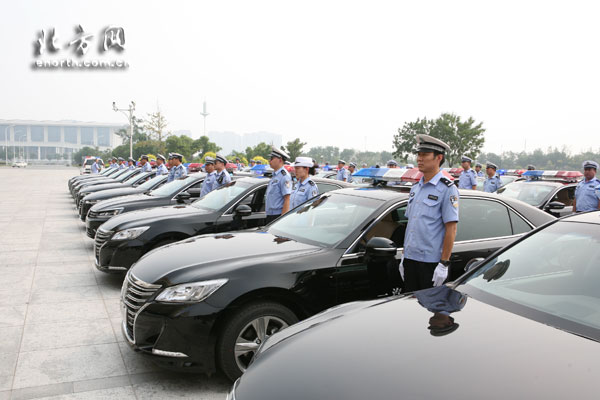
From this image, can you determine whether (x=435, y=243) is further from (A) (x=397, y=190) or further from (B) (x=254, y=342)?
(B) (x=254, y=342)

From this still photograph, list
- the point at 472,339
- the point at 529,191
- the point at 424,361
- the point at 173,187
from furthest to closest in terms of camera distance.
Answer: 1. the point at 529,191
2. the point at 173,187
3. the point at 472,339
4. the point at 424,361

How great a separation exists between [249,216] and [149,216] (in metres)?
1.35

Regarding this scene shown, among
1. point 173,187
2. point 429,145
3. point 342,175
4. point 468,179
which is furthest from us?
point 342,175

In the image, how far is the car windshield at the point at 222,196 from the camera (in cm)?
680

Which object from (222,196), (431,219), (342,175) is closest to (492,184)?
(342,175)

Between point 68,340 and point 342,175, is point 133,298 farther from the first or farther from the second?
point 342,175

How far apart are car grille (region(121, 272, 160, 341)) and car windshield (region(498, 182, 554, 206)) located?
8476mm

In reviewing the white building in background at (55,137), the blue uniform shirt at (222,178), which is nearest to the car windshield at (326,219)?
the blue uniform shirt at (222,178)

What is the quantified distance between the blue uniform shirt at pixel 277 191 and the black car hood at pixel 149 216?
2.65 ft

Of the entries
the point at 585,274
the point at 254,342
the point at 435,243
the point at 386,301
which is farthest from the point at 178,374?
the point at 585,274

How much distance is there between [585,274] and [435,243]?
1.27 meters

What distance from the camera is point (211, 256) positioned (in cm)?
383

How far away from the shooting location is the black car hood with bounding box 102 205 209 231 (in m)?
6.29

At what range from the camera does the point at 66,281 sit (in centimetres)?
646
